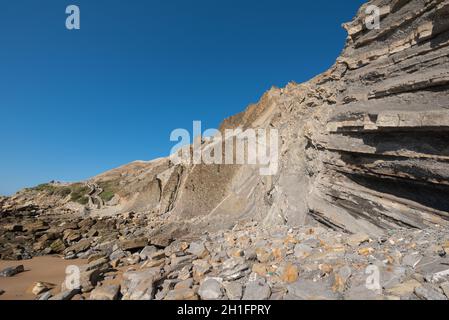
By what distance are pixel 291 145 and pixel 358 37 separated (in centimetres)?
587

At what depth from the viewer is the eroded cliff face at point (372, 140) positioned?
6801mm

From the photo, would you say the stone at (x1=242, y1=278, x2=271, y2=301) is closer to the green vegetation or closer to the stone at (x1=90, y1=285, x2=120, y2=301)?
the stone at (x1=90, y1=285, x2=120, y2=301)

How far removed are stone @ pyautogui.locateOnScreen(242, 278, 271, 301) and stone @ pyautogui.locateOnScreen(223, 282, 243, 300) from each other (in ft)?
0.42

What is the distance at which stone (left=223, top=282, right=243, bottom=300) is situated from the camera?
5607mm

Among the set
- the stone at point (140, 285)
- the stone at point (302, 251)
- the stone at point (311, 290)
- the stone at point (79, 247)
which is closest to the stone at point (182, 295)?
the stone at point (140, 285)

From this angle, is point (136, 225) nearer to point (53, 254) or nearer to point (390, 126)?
point (53, 254)

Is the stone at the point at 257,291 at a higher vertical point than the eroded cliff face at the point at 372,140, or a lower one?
lower

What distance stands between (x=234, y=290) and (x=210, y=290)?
1.81ft

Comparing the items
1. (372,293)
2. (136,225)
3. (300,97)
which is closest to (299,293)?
(372,293)

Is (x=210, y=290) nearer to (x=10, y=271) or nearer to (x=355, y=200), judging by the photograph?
(x=355, y=200)

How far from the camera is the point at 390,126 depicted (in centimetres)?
721

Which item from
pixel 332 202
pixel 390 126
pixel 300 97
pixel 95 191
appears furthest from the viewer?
pixel 95 191

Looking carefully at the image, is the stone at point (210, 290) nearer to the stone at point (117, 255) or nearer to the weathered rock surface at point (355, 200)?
the weathered rock surface at point (355, 200)

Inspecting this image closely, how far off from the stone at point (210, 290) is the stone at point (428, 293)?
3.60m
